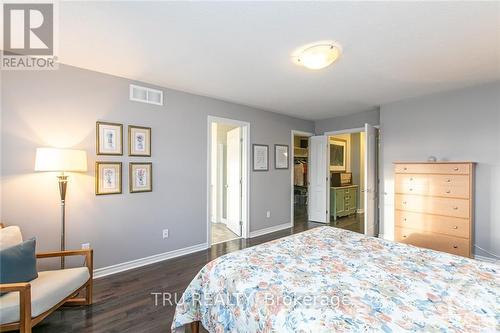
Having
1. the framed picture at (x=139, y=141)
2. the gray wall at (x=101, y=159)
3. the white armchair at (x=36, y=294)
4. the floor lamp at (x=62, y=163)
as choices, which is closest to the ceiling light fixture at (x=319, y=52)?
the gray wall at (x=101, y=159)

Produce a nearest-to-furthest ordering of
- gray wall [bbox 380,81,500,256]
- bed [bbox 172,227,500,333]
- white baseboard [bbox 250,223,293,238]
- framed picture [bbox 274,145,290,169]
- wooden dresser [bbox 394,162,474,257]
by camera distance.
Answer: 1. bed [bbox 172,227,500,333]
2. wooden dresser [bbox 394,162,474,257]
3. gray wall [bbox 380,81,500,256]
4. white baseboard [bbox 250,223,293,238]
5. framed picture [bbox 274,145,290,169]

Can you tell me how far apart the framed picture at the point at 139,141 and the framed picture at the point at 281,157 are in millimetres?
2566

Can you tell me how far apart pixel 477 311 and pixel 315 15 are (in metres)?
2.01

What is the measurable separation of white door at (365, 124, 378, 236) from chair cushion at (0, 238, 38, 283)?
13.8 feet

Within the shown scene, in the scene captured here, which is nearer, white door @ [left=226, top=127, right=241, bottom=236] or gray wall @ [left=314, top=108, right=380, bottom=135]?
white door @ [left=226, top=127, right=241, bottom=236]

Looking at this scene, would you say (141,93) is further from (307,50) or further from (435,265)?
(435,265)

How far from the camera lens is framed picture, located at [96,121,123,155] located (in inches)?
110

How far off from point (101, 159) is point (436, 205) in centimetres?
447

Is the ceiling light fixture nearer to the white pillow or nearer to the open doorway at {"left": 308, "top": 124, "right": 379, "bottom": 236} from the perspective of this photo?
the open doorway at {"left": 308, "top": 124, "right": 379, "bottom": 236}

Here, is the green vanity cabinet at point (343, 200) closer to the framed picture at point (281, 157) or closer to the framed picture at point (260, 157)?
the framed picture at point (281, 157)

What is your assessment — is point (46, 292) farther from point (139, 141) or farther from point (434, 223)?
point (434, 223)

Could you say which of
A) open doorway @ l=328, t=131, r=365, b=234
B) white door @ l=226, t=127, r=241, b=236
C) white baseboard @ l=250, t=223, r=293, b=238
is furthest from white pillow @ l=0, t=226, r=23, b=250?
open doorway @ l=328, t=131, r=365, b=234

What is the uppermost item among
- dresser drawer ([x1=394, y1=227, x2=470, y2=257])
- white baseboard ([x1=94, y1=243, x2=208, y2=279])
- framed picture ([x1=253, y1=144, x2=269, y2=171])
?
framed picture ([x1=253, y1=144, x2=269, y2=171])

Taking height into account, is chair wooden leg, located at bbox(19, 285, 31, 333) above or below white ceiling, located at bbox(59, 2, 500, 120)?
below
